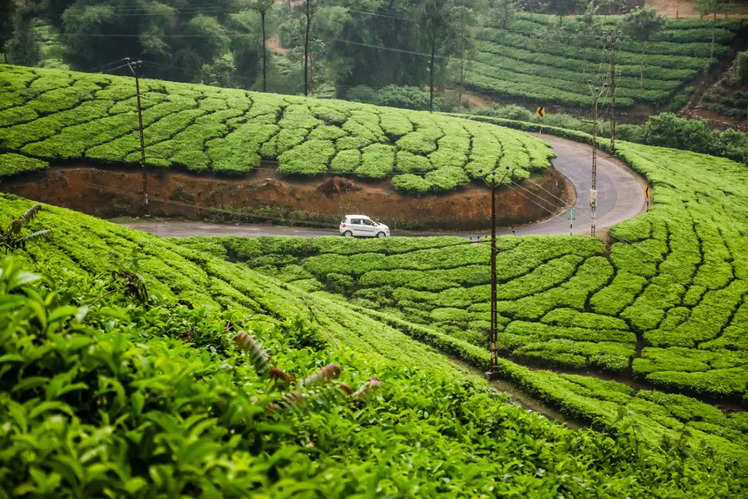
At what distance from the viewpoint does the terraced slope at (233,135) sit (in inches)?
1119

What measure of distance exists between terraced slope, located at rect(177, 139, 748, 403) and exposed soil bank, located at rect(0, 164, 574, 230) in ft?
8.96

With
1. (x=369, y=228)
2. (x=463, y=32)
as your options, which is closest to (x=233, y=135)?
(x=369, y=228)

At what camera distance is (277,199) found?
93.6 feet

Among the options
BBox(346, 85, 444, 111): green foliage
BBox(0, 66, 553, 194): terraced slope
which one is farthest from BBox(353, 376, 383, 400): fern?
BBox(346, 85, 444, 111): green foliage

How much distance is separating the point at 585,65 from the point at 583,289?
1580 inches

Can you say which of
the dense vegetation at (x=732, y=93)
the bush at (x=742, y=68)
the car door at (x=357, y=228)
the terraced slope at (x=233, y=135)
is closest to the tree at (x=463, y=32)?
the terraced slope at (x=233, y=135)

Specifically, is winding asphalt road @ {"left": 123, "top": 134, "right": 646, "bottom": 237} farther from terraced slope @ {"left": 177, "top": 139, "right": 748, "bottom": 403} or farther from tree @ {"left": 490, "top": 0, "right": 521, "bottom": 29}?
tree @ {"left": 490, "top": 0, "right": 521, "bottom": 29}

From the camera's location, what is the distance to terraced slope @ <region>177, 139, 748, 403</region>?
19828 mm

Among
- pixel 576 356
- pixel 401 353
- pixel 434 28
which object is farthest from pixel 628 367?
pixel 434 28

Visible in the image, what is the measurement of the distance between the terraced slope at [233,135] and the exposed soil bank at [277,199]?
1.83ft

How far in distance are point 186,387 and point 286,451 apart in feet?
2.16

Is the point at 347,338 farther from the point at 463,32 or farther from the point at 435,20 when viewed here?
the point at 463,32

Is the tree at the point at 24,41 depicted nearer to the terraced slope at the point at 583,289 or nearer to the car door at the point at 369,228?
the terraced slope at the point at 583,289

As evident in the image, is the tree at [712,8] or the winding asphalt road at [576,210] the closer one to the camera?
the winding asphalt road at [576,210]
